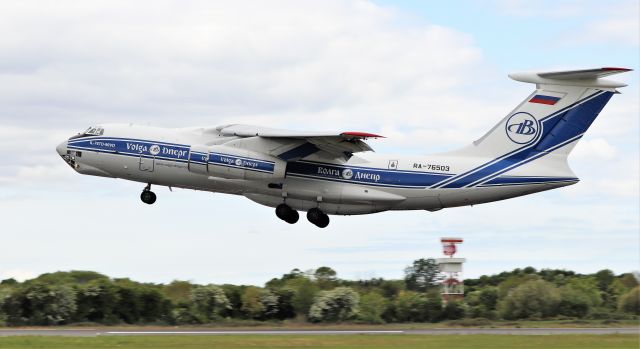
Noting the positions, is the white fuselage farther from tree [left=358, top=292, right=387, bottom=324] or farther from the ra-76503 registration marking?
tree [left=358, top=292, right=387, bottom=324]

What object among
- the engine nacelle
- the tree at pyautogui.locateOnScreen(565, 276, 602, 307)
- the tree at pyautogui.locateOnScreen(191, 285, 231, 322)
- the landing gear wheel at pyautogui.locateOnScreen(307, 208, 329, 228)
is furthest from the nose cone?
the tree at pyautogui.locateOnScreen(565, 276, 602, 307)

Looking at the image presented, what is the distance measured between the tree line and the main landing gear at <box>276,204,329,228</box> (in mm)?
3824

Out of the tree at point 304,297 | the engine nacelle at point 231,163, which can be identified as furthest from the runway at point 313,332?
the tree at point 304,297

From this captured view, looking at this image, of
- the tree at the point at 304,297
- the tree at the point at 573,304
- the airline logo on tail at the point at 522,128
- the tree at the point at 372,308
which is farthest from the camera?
the tree at the point at 573,304

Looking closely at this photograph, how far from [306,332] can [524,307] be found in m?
8.69

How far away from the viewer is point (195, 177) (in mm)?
22094

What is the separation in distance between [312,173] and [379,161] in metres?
1.38

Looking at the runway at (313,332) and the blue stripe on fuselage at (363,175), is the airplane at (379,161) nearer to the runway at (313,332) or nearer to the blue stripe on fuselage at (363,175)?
the blue stripe on fuselage at (363,175)

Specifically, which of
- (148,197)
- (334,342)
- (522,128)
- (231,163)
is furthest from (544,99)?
(148,197)

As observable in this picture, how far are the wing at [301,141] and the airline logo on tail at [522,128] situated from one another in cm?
296

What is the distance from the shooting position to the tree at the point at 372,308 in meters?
26.4

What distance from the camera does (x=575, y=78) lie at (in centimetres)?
2159

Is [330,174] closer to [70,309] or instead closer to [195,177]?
[195,177]

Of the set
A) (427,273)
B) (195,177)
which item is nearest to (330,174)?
(195,177)
